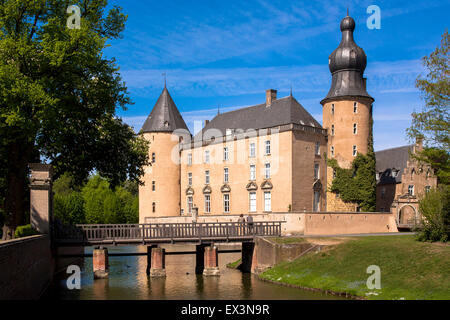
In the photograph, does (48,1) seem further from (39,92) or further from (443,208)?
(443,208)

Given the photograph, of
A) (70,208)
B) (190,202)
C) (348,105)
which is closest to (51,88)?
(348,105)

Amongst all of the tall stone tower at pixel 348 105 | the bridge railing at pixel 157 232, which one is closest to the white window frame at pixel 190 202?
the tall stone tower at pixel 348 105

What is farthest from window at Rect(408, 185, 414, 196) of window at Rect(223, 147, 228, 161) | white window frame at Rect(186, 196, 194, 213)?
white window frame at Rect(186, 196, 194, 213)

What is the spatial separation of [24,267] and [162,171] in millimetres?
43029

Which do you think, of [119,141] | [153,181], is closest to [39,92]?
[119,141]

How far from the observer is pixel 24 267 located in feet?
55.9

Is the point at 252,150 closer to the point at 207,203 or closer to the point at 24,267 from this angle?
the point at 207,203

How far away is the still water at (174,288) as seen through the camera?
2294 centimetres

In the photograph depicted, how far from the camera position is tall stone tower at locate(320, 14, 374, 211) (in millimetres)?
46969

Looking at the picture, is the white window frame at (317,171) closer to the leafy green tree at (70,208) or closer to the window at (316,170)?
the window at (316,170)

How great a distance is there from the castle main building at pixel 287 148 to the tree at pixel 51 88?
67.3 feet

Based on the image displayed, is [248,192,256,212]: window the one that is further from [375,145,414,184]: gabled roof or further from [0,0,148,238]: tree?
[0,0,148,238]: tree

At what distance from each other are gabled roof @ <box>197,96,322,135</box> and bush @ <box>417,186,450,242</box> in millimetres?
21447

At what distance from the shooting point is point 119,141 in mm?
30875
